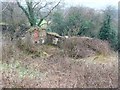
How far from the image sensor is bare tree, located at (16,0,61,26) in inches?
463

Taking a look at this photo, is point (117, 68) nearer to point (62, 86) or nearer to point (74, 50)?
point (62, 86)

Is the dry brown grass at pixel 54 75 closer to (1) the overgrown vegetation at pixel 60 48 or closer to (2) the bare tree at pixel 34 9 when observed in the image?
(1) the overgrown vegetation at pixel 60 48

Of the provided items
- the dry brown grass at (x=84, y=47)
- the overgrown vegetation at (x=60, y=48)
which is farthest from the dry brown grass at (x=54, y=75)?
the dry brown grass at (x=84, y=47)

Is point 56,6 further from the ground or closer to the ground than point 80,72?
further from the ground

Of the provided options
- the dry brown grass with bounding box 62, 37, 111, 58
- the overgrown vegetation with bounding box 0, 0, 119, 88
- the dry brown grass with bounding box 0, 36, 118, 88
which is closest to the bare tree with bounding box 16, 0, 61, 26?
the overgrown vegetation with bounding box 0, 0, 119, 88

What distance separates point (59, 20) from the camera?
11.5 metres

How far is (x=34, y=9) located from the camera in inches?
479

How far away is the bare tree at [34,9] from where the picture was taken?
1177 cm

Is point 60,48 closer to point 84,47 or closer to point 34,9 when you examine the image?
point 84,47

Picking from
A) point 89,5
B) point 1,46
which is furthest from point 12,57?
point 89,5

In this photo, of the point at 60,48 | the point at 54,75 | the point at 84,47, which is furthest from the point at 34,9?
the point at 54,75

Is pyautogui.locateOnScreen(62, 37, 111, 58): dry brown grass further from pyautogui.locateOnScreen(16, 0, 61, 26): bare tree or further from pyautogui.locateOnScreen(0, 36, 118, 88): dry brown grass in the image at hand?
pyautogui.locateOnScreen(16, 0, 61, 26): bare tree

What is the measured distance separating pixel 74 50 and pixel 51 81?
4.08m

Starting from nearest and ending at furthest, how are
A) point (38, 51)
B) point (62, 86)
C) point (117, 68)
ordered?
point (62, 86)
point (117, 68)
point (38, 51)
